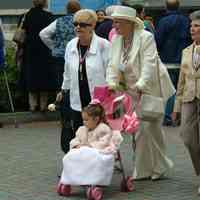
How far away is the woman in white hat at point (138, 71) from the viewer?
8508mm

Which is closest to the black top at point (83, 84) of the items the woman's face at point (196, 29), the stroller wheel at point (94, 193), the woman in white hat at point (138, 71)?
the woman in white hat at point (138, 71)

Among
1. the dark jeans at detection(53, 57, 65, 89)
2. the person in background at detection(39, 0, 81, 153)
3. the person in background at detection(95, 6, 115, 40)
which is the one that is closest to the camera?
the person in background at detection(39, 0, 81, 153)

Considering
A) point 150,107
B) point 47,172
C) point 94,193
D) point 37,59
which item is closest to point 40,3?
point 37,59

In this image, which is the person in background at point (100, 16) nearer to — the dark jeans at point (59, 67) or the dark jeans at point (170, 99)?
the dark jeans at point (59, 67)

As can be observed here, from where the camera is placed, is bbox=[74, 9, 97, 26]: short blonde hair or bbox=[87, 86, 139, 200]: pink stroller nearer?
bbox=[87, 86, 139, 200]: pink stroller

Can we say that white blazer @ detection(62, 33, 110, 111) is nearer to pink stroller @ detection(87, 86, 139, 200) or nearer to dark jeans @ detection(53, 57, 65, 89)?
pink stroller @ detection(87, 86, 139, 200)

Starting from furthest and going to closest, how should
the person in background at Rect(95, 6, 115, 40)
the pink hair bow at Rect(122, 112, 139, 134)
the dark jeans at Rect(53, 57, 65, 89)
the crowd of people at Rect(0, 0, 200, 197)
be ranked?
the person in background at Rect(95, 6, 115, 40) < the dark jeans at Rect(53, 57, 65, 89) < the crowd of people at Rect(0, 0, 200, 197) < the pink hair bow at Rect(122, 112, 139, 134)

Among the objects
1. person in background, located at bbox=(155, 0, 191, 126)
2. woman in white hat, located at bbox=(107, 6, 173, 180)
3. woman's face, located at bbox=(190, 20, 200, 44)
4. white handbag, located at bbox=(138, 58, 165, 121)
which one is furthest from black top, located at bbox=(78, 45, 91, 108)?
person in background, located at bbox=(155, 0, 191, 126)

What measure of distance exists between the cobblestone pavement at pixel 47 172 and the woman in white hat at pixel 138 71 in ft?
0.86

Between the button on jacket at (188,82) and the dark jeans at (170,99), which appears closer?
the button on jacket at (188,82)

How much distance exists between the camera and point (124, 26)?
28.4 feet

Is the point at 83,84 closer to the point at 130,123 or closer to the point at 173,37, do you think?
the point at 130,123

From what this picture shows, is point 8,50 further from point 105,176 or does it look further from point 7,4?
point 105,176

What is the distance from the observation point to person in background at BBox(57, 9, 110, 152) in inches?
339
